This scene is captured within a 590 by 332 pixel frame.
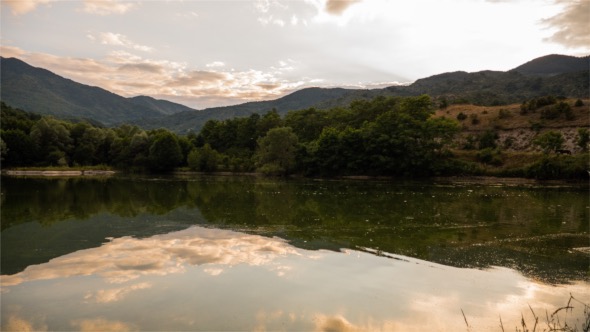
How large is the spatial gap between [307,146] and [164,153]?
34590 millimetres

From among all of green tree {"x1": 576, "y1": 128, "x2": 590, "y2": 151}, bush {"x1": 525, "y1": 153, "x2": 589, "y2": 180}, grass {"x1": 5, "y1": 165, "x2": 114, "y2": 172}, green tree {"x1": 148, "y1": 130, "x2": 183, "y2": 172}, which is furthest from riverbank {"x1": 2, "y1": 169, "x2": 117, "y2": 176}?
green tree {"x1": 576, "y1": 128, "x2": 590, "y2": 151}

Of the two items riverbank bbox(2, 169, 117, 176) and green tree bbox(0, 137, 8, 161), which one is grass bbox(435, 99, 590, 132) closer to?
riverbank bbox(2, 169, 117, 176)

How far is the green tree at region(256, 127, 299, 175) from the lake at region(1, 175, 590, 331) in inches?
2060

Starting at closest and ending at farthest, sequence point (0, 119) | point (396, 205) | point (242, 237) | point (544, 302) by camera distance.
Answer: point (544, 302) → point (242, 237) → point (396, 205) → point (0, 119)

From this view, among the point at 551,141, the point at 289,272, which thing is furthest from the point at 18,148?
the point at 551,141

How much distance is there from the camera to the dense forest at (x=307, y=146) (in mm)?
64625

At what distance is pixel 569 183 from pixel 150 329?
60261mm

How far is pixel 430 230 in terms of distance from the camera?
18984 millimetres

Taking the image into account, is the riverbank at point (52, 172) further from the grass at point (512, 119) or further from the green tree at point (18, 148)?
the grass at point (512, 119)

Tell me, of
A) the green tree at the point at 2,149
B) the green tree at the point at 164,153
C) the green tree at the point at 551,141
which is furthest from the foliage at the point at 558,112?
the green tree at the point at 2,149

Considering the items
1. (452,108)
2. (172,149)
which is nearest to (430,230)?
(172,149)

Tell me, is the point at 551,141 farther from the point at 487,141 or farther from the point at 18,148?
the point at 18,148

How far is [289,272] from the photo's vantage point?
456 inches

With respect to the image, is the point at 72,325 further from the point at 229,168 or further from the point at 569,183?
the point at 229,168
